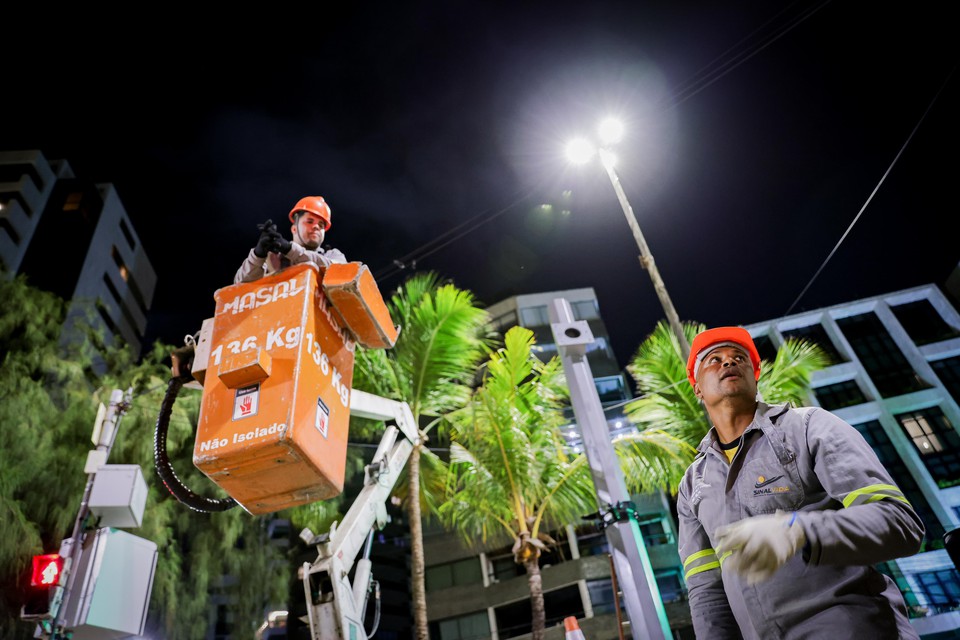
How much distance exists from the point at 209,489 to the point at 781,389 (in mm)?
13740

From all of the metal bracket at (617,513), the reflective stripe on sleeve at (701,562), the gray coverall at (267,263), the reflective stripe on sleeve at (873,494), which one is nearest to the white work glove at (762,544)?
the reflective stripe on sleeve at (873,494)

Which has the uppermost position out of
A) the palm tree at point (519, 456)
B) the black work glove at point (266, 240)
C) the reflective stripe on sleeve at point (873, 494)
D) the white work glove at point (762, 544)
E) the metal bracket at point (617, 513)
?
the palm tree at point (519, 456)

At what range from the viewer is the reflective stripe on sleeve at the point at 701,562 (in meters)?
2.67

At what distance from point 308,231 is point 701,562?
12.5 feet

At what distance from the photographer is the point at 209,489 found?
1510 cm

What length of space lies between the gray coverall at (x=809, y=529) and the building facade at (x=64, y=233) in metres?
43.5

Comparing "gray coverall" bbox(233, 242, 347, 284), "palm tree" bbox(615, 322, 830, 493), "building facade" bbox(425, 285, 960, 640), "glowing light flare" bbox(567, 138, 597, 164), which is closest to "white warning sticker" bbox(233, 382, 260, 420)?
"gray coverall" bbox(233, 242, 347, 284)

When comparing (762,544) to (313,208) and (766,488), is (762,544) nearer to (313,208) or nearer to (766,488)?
(766,488)

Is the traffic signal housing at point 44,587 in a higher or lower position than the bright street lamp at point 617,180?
lower

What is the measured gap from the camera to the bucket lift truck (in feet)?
11.4

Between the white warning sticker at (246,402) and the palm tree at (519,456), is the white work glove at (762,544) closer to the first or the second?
the white warning sticker at (246,402)

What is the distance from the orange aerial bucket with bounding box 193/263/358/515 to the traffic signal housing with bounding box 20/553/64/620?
481 centimetres

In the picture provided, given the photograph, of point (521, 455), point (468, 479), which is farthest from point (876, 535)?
point (468, 479)

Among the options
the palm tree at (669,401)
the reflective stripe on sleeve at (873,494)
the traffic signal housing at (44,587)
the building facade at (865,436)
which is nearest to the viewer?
the reflective stripe on sleeve at (873,494)
